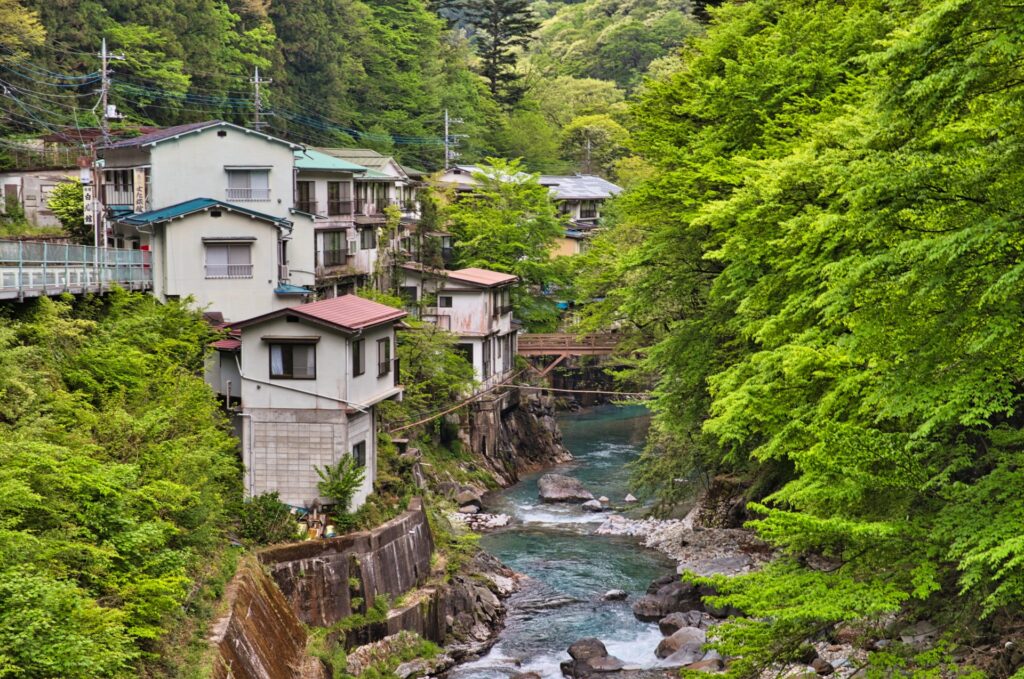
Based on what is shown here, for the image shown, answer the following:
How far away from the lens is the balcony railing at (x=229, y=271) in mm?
33062

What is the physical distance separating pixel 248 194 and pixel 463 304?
46.1 ft

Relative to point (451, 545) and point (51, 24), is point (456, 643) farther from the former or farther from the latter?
point (51, 24)

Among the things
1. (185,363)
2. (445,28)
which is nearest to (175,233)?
(185,363)

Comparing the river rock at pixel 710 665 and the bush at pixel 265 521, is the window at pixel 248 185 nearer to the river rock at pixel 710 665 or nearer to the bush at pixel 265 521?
the bush at pixel 265 521

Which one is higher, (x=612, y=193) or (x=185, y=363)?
(x=612, y=193)

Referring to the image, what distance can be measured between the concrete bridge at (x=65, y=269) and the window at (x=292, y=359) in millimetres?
4855

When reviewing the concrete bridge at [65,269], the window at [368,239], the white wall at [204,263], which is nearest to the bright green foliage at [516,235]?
the window at [368,239]

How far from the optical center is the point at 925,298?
1238cm

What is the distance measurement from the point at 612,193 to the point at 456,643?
52038 mm

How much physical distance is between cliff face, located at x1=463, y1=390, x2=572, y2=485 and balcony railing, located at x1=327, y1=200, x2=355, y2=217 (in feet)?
31.0

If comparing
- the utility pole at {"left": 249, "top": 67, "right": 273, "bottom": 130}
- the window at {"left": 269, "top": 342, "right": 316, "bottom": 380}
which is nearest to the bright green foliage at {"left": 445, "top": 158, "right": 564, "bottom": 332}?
the utility pole at {"left": 249, "top": 67, "right": 273, "bottom": 130}

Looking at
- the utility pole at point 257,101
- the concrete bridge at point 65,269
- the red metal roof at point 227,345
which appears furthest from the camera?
the utility pole at point 257,101

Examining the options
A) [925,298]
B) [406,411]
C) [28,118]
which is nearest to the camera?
[925,298]

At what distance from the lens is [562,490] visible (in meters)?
42.8
